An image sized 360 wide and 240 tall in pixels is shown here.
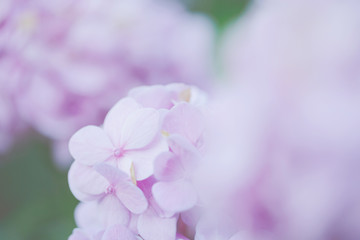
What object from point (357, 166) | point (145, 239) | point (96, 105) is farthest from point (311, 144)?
point (96, 105)

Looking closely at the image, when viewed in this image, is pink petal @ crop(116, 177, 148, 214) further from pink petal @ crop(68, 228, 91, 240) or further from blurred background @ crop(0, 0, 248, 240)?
blurred background @ crop(0, 0, 248, 240)

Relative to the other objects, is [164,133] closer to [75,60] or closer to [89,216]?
[89,216]

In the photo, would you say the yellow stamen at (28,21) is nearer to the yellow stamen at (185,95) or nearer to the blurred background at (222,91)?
the blurred background at (222,91)

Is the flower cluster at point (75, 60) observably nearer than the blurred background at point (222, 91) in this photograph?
No

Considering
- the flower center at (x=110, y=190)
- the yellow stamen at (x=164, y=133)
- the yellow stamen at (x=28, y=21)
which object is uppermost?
the yellow stamen at (x=28, y=21)

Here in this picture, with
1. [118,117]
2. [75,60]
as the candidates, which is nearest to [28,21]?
[75,60]

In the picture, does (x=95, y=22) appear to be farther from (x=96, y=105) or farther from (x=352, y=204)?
(x=352, y=204)

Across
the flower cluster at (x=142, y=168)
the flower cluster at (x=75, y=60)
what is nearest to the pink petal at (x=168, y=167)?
the flower cluster at (x=142, y=168)
